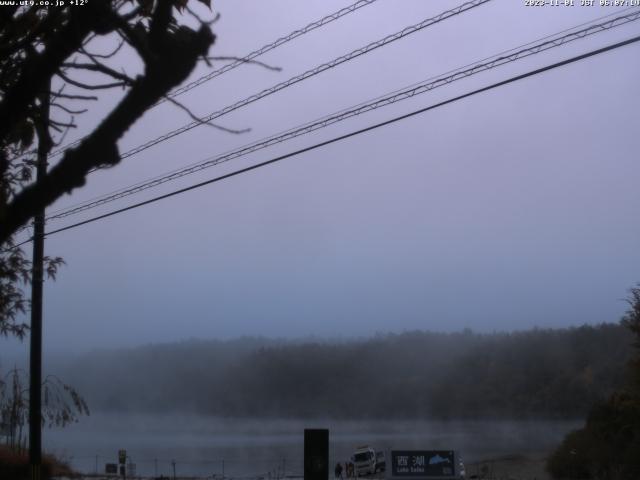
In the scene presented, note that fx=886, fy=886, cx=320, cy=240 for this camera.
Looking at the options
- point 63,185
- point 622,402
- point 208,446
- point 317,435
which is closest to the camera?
point 63,185

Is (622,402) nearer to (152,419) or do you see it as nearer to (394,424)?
(394,424)

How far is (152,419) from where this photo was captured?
71.1 metres

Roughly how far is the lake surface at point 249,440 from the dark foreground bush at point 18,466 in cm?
1056

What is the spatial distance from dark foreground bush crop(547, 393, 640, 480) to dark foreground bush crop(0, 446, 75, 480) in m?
20.4

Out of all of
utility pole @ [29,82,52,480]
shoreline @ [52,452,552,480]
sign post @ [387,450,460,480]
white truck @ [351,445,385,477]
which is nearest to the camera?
utility pole @ [29,82,52,480]

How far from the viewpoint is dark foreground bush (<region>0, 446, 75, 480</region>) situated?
20703mm

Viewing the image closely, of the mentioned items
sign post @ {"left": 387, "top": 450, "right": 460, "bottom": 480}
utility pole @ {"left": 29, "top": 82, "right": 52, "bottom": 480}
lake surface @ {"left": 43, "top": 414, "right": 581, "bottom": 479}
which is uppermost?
utility pole @ {"left": 29, "top": 82, "right": 52, "bottom": 480}

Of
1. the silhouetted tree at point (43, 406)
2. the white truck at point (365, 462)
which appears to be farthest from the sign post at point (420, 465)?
the white truck at point (365, 462)

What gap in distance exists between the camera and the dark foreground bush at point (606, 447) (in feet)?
111

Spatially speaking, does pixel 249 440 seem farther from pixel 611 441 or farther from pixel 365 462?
pixel 611 441

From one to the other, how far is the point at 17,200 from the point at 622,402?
106 ft

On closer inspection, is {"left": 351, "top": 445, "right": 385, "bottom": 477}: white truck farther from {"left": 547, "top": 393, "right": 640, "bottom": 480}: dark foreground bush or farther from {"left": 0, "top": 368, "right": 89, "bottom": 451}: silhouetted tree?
{"left": 0, "top": 368, "right": 89, "bottom": 451}: silhouetted tree

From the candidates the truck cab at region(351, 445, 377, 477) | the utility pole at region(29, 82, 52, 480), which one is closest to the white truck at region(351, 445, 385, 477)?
the truck cab at region(351, 445, 377, 477)

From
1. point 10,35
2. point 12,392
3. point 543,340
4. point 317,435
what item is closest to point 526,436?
point 543,340
